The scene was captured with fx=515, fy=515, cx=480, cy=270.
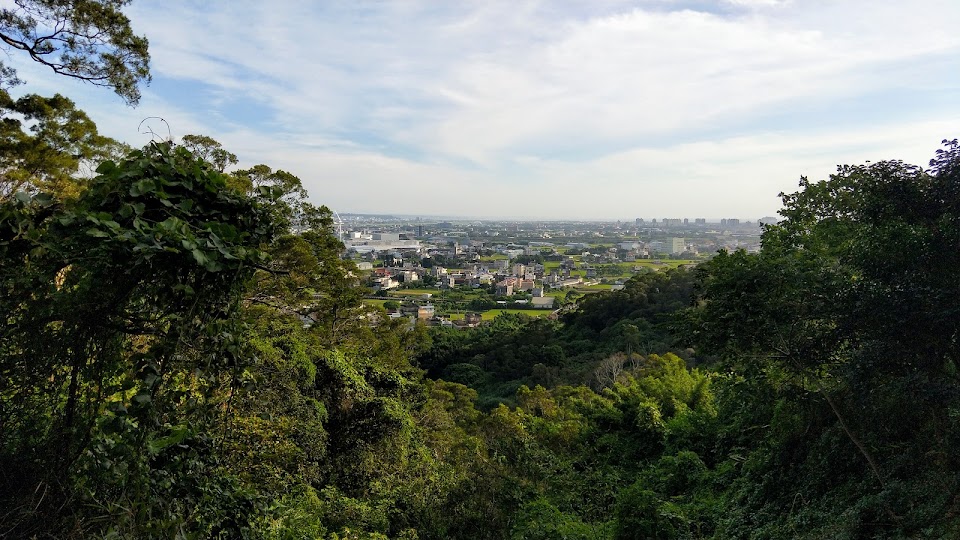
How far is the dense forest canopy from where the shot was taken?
167 centimetres

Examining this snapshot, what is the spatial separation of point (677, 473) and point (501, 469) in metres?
3.53

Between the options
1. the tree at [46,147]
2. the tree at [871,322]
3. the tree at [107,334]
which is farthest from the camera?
the tree at [46,147]

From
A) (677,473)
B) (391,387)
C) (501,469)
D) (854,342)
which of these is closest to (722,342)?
(854,342)

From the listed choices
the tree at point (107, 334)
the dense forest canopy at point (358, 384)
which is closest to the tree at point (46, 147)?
the dense forest canopy at point (358, 384)

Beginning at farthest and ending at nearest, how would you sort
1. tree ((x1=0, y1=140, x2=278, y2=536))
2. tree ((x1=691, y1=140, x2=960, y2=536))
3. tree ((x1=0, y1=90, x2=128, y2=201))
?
tree ((x1=0, y1=90, x2=128, y2=201)), tree ((x1=691, y1=140, x2=960, y2=536)), tree ((x1=0, y1=140, x2=278, y2=536))

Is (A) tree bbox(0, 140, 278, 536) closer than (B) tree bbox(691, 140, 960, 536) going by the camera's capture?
Yes

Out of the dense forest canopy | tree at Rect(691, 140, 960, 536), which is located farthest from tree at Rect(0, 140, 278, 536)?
tree at Rect(691, 140, 960, 536)

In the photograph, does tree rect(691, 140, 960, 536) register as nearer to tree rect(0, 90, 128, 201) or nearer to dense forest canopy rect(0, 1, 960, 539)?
dense forest canopy rect(0, 1, 960, 539)

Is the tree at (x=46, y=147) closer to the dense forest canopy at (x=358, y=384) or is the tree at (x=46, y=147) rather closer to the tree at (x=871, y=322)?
the dense forest canopy at (x=358, y=384)

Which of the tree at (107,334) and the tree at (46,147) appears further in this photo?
the tree at (46,147)

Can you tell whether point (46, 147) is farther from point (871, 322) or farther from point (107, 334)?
point (871, 322)

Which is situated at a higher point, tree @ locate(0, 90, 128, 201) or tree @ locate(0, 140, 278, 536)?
tree @ locate(0, 90, 128, 201)

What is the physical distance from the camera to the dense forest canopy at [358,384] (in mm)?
1670

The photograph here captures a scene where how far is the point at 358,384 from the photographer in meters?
8.24
